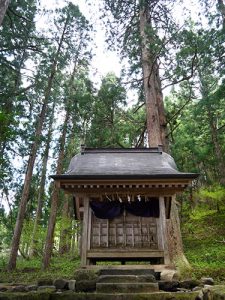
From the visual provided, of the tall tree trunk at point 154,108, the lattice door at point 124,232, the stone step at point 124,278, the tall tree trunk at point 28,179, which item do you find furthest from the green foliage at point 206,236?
the tall tree trunk at point 28,179

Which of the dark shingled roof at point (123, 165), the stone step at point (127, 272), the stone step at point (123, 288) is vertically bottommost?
the stone step at point (123, 288)

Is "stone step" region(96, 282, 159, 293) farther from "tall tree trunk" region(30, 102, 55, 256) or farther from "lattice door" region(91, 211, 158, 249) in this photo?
"tall tree trunk" region(30, 102, 55, 256)

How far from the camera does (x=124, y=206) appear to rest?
7.92m

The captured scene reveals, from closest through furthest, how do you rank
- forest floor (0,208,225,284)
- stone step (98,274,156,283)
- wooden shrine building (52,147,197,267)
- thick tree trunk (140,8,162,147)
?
stone step (98,274,156,283) → wooden shrine building (52,147,197,267) → forest floor (0,208,225,284) → thick tree trunk (140,8,162,147)

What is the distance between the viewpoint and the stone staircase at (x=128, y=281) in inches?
220

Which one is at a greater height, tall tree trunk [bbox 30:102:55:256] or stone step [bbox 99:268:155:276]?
tall tree trunk [bbox 30:102:55:256]

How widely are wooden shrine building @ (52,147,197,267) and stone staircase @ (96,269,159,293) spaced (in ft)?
1.98

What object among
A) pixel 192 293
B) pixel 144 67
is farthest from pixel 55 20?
pixel 192 293

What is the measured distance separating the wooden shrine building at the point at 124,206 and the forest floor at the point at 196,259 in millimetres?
1388

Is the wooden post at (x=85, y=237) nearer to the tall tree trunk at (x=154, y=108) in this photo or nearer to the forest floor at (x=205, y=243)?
the tall tree trunk at (x=154, y=108)

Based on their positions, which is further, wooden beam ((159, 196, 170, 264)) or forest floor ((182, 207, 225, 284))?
forest floor ((182, 207, 225, 284))

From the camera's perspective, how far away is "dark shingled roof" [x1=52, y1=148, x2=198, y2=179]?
23.5 feet

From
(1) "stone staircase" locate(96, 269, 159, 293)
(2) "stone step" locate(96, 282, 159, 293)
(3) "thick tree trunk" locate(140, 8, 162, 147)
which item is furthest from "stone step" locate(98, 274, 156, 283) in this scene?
(3) "thick tree trunk" locate(140, 8, 162, 147)

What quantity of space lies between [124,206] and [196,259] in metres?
6.15
